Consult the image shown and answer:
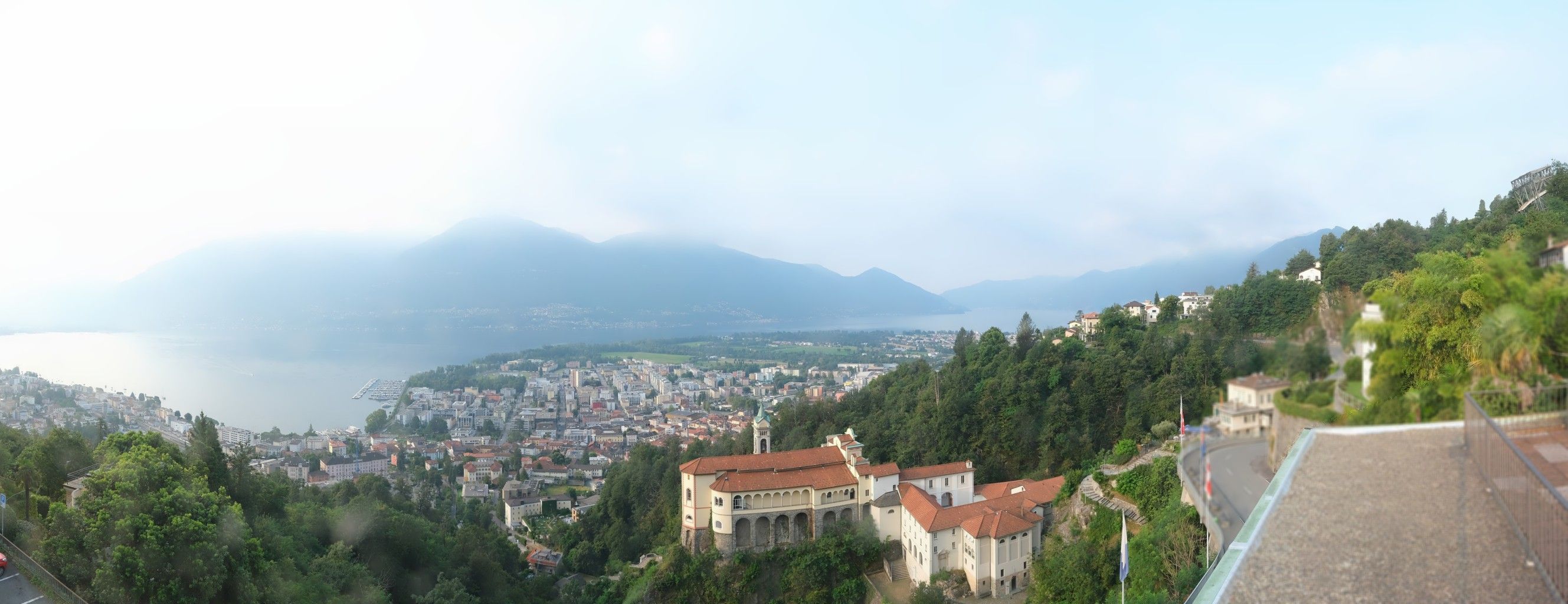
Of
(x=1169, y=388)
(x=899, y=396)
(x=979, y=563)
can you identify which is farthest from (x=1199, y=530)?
(x=899, y=396)

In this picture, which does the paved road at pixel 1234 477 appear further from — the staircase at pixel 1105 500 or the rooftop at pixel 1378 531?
the staircase at pixel 1105 500

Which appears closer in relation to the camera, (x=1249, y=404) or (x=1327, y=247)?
(x=1249, y=404)

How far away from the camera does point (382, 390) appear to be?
237ft

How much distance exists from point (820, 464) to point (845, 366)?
56.4m

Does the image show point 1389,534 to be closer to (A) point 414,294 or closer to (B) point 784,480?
(B) point 784,480

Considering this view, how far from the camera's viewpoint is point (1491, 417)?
119 inches

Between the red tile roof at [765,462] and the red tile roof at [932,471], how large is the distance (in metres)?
1.72

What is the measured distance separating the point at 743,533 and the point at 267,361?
3640 inches

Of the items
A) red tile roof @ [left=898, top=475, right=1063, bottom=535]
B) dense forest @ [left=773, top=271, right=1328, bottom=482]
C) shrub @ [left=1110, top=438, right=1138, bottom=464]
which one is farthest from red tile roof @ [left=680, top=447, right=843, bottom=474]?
shrub @ [left=1110, top=438, right=1138, bottom=464]

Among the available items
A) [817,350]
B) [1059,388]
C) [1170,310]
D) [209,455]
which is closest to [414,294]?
[817,350]

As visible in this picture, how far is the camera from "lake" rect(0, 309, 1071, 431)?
182ft

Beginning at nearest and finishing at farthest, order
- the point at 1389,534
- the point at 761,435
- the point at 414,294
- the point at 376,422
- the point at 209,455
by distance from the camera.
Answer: the point at 1389,534, the point at 209,455, the point at 761,435, the point at 376,422, the point at 414,294

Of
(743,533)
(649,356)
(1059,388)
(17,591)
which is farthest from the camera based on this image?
(649,356)

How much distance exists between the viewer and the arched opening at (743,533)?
17.6 m
